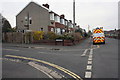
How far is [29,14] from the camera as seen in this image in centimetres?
3250

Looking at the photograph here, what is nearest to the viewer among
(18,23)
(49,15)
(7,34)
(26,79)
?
(26,79)

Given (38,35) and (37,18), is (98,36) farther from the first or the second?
(37,18)

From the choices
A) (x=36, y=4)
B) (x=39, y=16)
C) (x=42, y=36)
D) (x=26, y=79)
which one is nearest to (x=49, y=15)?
(x=39, y=16)

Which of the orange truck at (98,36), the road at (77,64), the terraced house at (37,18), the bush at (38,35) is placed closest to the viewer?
the road at (77,64)

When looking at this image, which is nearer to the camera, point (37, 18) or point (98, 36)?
point (98, 36)

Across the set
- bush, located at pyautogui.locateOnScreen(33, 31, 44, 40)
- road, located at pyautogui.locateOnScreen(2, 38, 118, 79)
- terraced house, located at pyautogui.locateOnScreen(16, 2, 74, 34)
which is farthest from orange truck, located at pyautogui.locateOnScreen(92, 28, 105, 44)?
terraced house, located at pyautogui.locateOnScreen(16, 2, 74, 34)

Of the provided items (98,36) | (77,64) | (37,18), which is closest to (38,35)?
(98,36)

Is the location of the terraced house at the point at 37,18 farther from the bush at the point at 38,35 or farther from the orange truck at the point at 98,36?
the orange truck at the point at 98,36

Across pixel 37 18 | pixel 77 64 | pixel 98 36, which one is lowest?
pixel 77 64

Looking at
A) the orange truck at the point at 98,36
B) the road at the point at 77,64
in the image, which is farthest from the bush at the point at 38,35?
the orange truck at the point at 98,36

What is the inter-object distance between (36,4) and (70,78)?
29.7 metres

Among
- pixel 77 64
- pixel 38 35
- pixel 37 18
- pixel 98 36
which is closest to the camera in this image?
pixel 77 64

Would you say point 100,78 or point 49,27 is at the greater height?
point 49,27

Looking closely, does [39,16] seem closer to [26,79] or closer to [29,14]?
[29,14]
